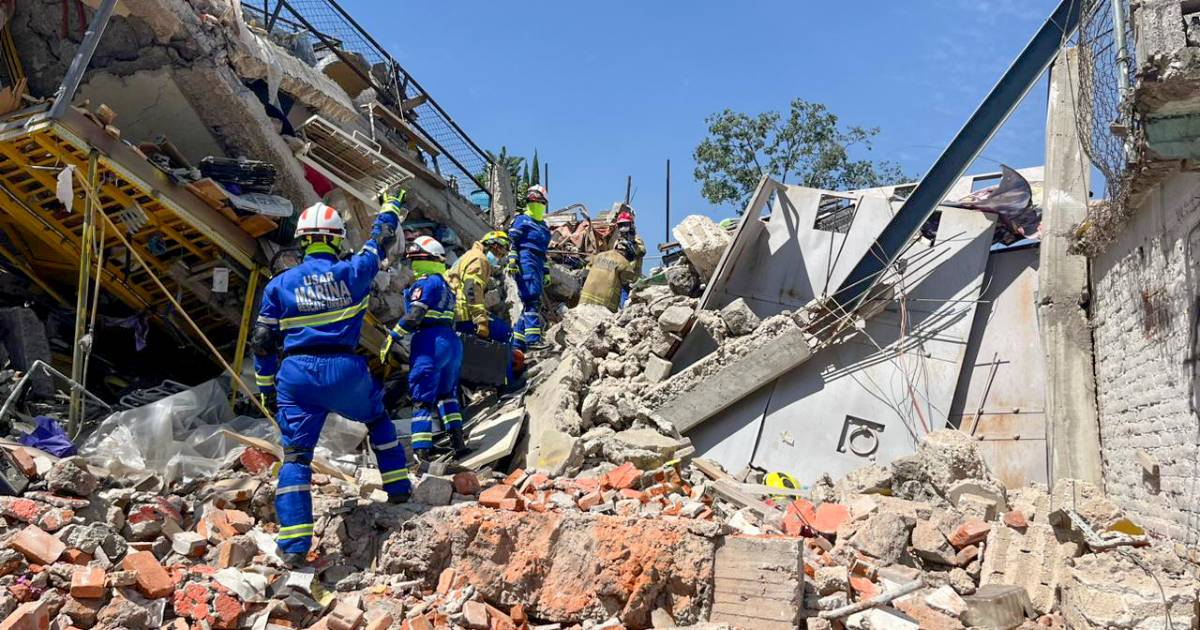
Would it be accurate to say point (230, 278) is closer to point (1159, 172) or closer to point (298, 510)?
point (298, 510)

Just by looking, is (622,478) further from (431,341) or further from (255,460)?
(255,460)

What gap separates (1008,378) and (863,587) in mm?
3905

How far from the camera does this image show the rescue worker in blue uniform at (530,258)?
378 inches

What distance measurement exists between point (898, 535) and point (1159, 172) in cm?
244

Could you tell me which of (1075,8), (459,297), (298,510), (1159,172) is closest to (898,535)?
(1159,172)

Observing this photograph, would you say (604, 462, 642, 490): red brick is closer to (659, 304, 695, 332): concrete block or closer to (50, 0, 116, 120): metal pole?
(659, 304, 695, 332): concrete block

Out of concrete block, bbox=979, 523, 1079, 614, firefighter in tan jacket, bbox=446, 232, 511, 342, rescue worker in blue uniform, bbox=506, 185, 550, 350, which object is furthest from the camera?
rescue worker in blue uniform, bbox=506, 185, 550, 350

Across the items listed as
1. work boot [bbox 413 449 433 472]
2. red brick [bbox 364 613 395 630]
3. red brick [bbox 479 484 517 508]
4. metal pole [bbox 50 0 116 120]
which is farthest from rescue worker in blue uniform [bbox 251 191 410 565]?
metal pole [bbox 50 0 116 120]

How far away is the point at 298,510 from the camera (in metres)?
4.70

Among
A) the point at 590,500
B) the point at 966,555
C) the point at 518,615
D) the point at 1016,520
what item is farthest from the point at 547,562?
the point at 1016,520

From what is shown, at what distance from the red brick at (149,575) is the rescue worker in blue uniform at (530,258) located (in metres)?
5.39

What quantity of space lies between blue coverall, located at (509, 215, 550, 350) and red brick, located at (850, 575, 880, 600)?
5.30m

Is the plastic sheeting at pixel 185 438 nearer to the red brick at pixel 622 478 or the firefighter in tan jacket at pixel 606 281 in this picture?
the red brick at pixel 622 478

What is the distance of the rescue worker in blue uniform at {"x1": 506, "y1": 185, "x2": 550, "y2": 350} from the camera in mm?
9609
